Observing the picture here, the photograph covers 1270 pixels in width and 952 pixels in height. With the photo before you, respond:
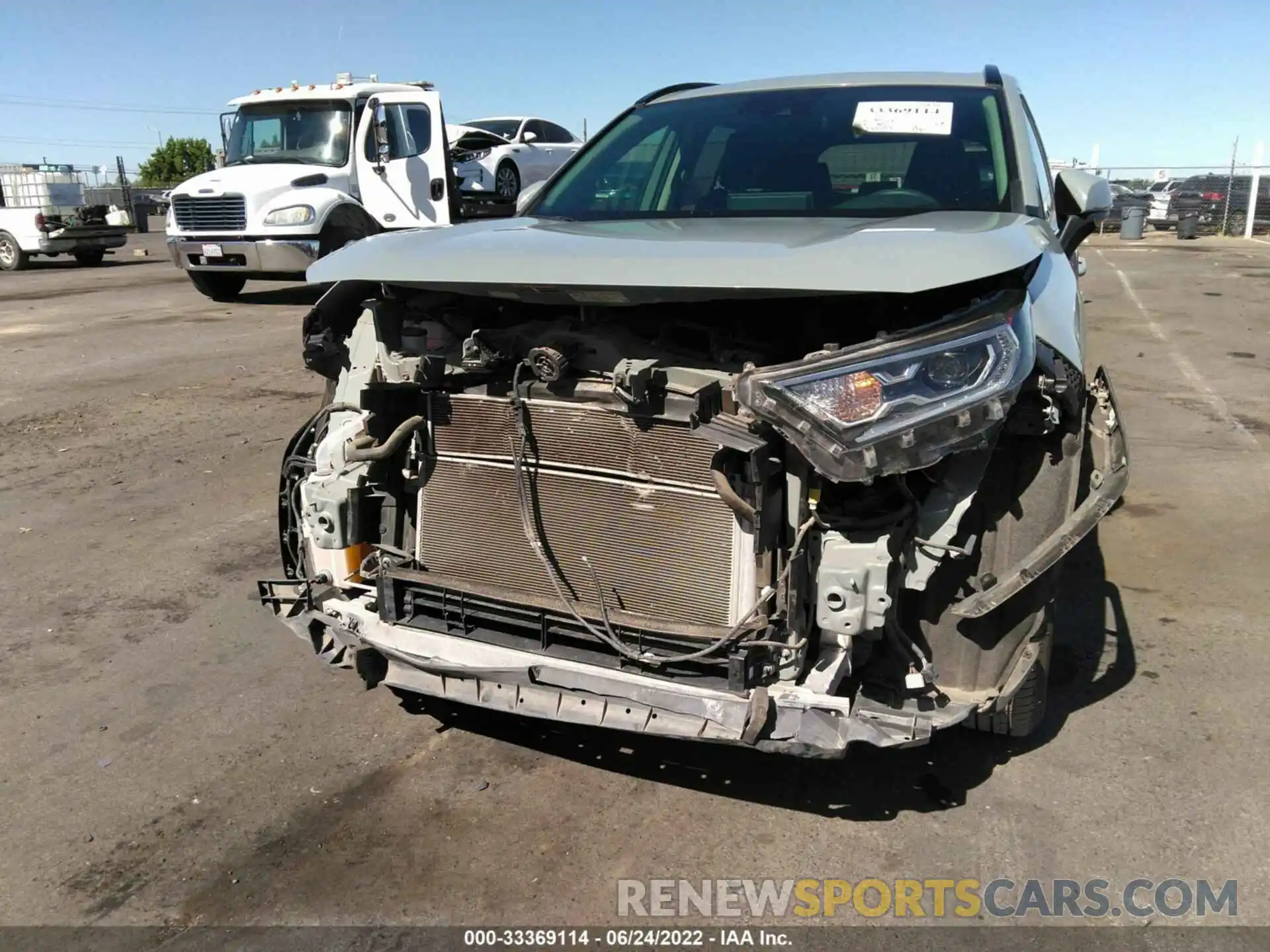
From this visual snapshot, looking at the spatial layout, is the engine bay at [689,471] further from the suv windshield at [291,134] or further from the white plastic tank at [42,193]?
the white plastic tank at [42,193]

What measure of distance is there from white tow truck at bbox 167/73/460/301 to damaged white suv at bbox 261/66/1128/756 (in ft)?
32.9

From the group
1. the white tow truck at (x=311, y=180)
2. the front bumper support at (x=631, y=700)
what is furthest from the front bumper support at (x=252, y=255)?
the front bumper support at (x=631, y=700)

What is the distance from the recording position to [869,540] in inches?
92.6

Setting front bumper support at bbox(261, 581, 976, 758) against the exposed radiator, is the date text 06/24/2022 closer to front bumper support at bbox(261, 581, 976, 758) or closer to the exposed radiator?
front bumper support at bbox(261, 581, 976, 758)

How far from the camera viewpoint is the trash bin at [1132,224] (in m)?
26.7

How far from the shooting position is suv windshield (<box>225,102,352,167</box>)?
12836mm

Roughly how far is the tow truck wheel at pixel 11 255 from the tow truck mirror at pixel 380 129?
36.8 ft

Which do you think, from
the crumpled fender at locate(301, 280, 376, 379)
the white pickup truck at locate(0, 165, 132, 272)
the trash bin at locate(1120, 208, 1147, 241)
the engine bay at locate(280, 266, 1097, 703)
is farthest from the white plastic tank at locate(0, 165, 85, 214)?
the trash bin at locate(1120, 208, 1147, 241)

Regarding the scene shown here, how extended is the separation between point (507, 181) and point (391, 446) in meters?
14.6

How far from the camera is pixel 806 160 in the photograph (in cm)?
367

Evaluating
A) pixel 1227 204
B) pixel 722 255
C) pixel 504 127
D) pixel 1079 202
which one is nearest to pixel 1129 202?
pixel 1227 204

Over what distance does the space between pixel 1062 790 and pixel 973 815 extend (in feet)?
1.01

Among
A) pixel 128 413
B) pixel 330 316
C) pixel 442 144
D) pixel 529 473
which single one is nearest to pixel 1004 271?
pixel 529 473

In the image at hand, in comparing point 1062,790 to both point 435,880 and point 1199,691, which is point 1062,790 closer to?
point 1199,691
